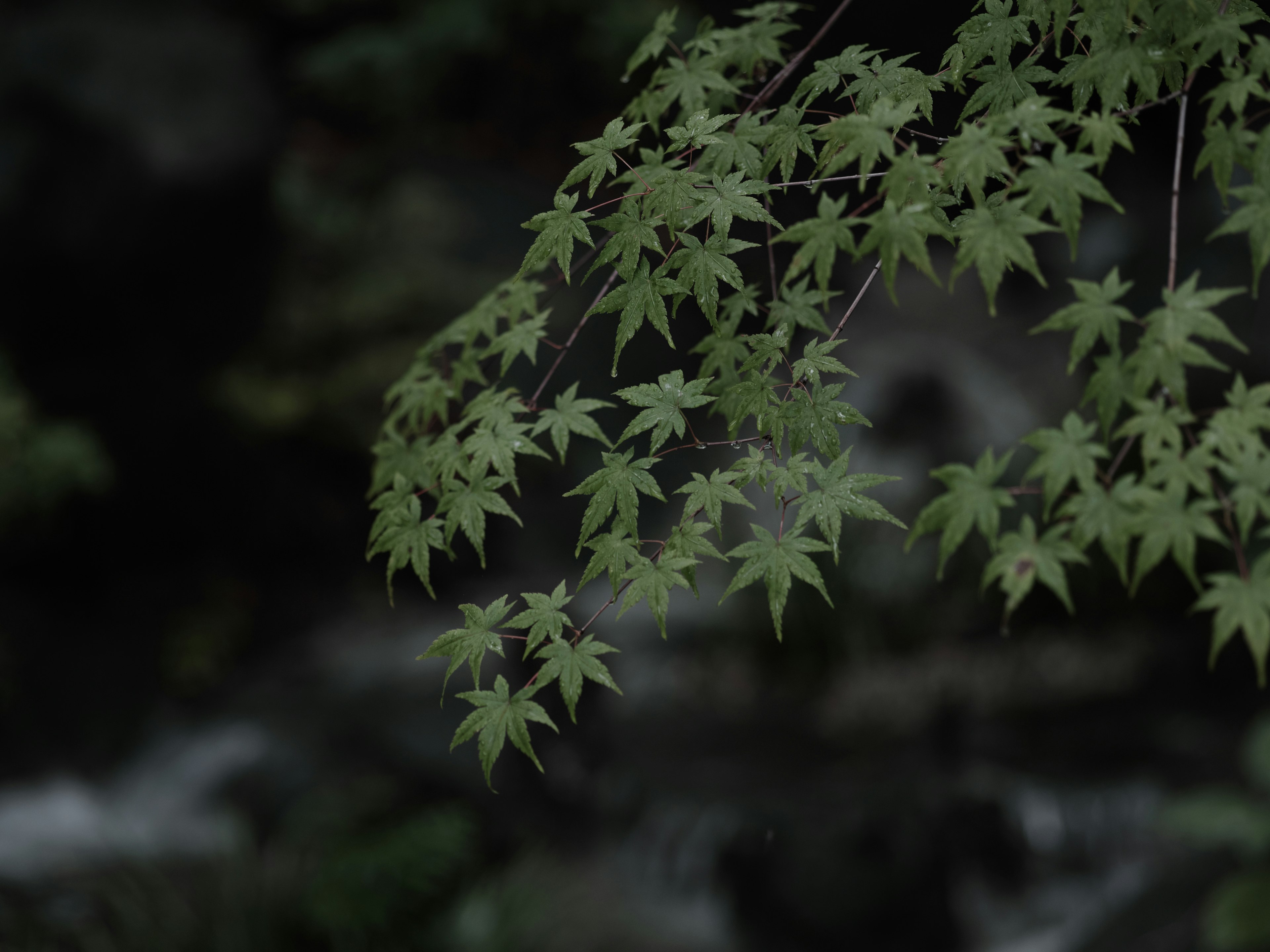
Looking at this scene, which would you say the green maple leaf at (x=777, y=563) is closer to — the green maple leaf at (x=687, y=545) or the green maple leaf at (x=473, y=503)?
the green maple leaf at (x=687, y=545)

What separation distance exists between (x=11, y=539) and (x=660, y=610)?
562cm

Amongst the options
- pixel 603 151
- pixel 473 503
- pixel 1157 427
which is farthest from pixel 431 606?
pixel 1157 427

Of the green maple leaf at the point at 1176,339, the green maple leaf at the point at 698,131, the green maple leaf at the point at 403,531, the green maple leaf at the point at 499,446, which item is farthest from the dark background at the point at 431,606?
the green maple leaf at the point at 1176,339

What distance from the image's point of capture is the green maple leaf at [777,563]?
1.41 meters

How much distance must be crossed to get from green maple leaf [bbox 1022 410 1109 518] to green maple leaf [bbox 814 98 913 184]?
470mm

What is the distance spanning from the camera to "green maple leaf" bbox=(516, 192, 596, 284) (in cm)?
149

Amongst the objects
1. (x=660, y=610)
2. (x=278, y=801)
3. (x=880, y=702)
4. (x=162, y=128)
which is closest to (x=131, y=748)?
(x=278, y=801)

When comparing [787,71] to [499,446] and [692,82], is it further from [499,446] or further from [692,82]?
[499,446]

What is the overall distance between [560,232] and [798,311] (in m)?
0.52

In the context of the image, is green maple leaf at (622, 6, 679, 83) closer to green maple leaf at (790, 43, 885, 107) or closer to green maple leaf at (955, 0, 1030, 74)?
green maple leaf at (790, 43, 885, 107)

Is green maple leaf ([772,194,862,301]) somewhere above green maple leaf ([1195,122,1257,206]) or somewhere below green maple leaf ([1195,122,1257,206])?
above

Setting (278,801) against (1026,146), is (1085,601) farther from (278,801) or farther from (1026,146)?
(278,801)

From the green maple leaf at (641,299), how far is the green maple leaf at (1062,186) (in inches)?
22.2

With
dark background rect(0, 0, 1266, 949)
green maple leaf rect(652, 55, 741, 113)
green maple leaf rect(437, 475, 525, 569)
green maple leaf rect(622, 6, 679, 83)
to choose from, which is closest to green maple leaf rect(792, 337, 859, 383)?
green maple leaf rect(437, 475, 525, 569)
